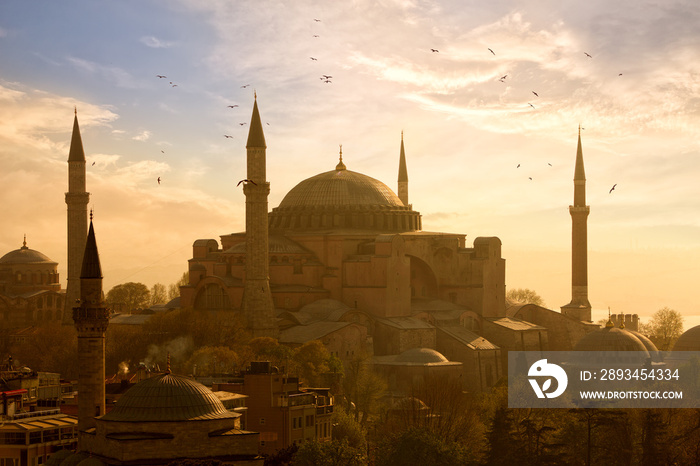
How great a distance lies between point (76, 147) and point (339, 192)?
50.8 feet

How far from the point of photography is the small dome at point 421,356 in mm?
63281

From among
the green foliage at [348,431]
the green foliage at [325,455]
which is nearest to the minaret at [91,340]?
the green foliage at [325,455]

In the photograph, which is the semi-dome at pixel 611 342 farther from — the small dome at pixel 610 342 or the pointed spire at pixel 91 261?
the pointed spire at pixel 91 261

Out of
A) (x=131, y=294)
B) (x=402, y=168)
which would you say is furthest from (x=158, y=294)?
(x=402, y=168)

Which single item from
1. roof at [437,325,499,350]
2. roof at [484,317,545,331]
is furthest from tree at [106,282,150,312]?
roof at [437,325,499,350]

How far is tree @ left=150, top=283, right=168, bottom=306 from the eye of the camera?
122 meters

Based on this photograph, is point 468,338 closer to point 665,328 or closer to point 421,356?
point 421,356

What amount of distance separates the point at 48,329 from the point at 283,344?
13360 mm

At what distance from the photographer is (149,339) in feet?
206

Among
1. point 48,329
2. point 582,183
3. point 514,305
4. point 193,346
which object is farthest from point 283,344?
point 582,183

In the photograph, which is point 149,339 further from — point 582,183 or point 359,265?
point 582,183

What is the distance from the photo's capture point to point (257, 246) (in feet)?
213

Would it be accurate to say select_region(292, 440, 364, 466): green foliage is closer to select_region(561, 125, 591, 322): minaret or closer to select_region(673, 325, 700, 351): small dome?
select_region(673, 325, 700, 351): small dome

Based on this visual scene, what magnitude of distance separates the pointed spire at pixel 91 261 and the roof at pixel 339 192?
3356 cm
